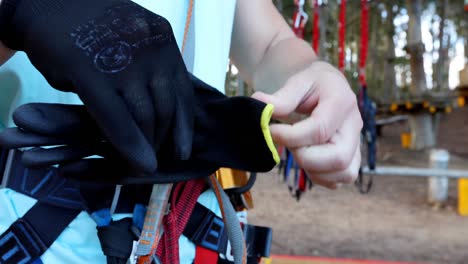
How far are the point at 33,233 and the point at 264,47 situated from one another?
0.53m

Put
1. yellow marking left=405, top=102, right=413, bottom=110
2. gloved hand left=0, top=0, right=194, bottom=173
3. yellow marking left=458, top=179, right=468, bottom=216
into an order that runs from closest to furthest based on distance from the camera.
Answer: gloved hand left=0, top=0, right=194, bottom=173 < yellow marking left=458, top=179, right=468, bottom=216 < yellow marking left=405, top=102, right=413, bottom=110

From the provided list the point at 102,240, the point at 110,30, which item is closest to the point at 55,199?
the point at 102,240

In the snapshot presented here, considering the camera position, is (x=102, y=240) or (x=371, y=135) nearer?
(x=102, y=240)

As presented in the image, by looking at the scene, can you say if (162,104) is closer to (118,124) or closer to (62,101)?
(118,124)

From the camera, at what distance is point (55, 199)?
756 mm

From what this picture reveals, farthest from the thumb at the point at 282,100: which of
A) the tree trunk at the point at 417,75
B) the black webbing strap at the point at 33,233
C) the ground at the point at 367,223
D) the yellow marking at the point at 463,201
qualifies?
the tree trunk at the point at 417,75

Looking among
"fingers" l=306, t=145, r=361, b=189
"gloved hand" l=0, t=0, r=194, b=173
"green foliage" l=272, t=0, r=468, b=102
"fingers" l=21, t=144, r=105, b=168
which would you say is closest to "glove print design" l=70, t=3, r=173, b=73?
"gloved hand" l=0, t=0, r=194, b=173

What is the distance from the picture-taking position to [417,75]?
500 inches

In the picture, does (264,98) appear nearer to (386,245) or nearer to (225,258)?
(225,258)

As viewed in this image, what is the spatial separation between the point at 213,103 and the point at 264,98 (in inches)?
2.7

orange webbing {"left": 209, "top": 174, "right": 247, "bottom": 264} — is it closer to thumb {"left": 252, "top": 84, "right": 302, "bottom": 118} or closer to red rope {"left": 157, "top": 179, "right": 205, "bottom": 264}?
red rope {"left": 157, "top": 179, "right": 205, "bottom": 264}

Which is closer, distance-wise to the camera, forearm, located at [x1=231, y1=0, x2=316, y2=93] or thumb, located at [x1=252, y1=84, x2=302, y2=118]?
thumb, located at [x1=252, y1=84, x2=302, y2=118]

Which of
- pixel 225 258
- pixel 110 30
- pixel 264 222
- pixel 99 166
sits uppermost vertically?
pixel 110 30

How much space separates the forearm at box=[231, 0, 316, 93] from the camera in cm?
90
